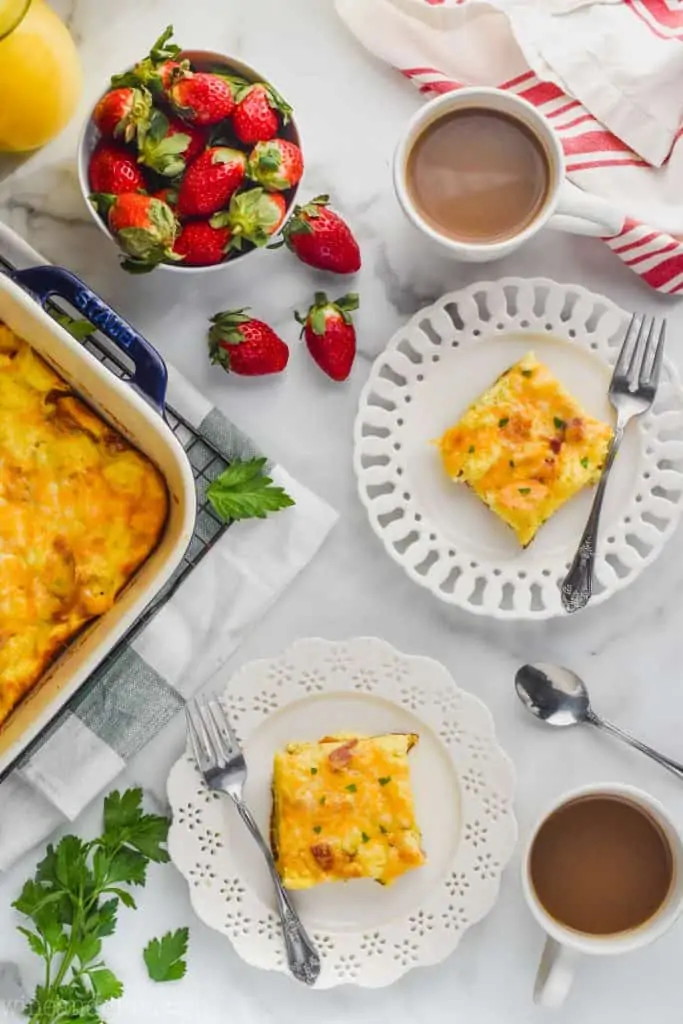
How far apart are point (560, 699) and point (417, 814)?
257 mm

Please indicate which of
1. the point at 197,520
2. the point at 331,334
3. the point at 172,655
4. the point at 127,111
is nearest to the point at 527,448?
the point at 331,334

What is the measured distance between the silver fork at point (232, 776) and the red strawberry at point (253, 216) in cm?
63

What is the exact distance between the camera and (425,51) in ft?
5.90

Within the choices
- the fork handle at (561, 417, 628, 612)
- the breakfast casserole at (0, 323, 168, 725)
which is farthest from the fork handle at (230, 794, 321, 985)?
the fork handle at (561, 417, 628, 612)

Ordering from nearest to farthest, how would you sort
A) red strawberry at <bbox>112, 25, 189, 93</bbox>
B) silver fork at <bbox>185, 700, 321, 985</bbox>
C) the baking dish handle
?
the baking dish handle, red strawberry at <bbox>112, 25, 189, 93</bbox>, silver fork at <bbox>185, 700, 321, 985</bbox>

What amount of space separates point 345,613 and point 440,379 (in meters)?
0.36

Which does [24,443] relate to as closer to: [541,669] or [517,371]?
[517,371]

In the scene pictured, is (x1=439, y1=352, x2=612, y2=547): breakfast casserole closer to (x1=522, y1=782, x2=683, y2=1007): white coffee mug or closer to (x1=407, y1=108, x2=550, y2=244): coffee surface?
(x1=407, y1=108, x2=550, y2=244): coffee surface

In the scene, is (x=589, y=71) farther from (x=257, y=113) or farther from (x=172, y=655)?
(x=172, y=655)

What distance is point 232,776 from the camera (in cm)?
174

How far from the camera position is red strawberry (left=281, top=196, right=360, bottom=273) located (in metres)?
1.73

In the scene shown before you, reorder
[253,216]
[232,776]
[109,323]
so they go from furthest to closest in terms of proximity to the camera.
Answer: [232,776]
[253,216]
[109,323]

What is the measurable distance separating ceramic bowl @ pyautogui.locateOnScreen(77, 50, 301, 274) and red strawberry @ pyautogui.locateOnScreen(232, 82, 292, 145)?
0.09 feet

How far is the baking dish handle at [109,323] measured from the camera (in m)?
1.53
